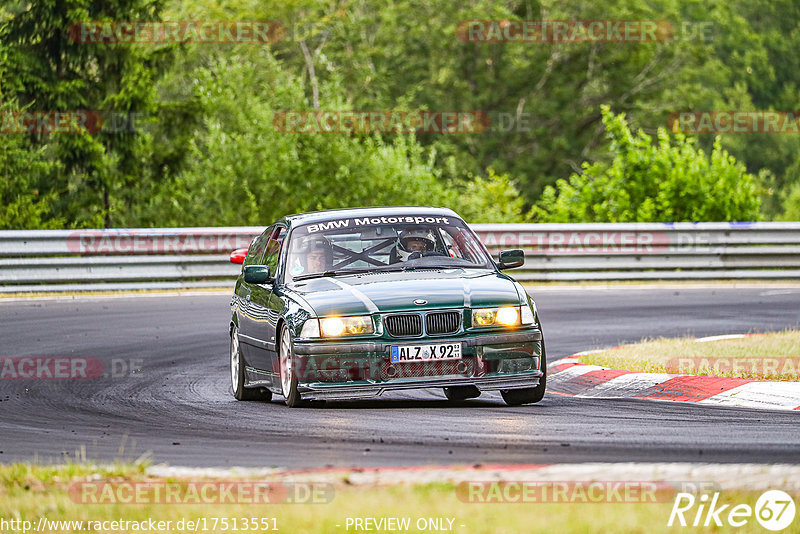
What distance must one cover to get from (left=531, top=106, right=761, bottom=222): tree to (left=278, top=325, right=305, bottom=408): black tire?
1829 cm

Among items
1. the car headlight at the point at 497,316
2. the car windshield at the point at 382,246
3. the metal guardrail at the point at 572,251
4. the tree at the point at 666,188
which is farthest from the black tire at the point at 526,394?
the tree at the point at 666,188

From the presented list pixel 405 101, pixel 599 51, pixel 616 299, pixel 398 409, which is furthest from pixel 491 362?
pixel 599 51

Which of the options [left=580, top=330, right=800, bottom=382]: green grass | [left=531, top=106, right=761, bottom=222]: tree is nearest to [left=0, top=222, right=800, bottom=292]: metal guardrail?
[left=531, top=106, right=761, bottom=222]: tree

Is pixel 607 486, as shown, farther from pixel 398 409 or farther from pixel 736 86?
pixel 736 86

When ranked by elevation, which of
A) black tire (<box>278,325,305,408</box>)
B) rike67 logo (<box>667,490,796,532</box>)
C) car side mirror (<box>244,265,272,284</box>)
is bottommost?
black tire (<box>278,325,305,408</box>)

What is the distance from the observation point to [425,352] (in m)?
9.60

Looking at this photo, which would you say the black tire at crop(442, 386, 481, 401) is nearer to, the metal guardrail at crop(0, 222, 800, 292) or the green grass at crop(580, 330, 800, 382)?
the green grass at crop(580, 330, 800, 382)

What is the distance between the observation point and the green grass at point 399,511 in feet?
17.4

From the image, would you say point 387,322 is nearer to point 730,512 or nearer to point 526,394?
point 526,394

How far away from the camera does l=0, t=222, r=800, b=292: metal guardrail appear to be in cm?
2255

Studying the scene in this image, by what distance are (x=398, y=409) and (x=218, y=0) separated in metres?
56.4

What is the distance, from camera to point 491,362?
9703mm

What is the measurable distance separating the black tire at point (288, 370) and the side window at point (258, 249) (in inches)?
81.2

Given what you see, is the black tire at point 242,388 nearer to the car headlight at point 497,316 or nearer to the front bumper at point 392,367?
the front bumper at point 392,367
